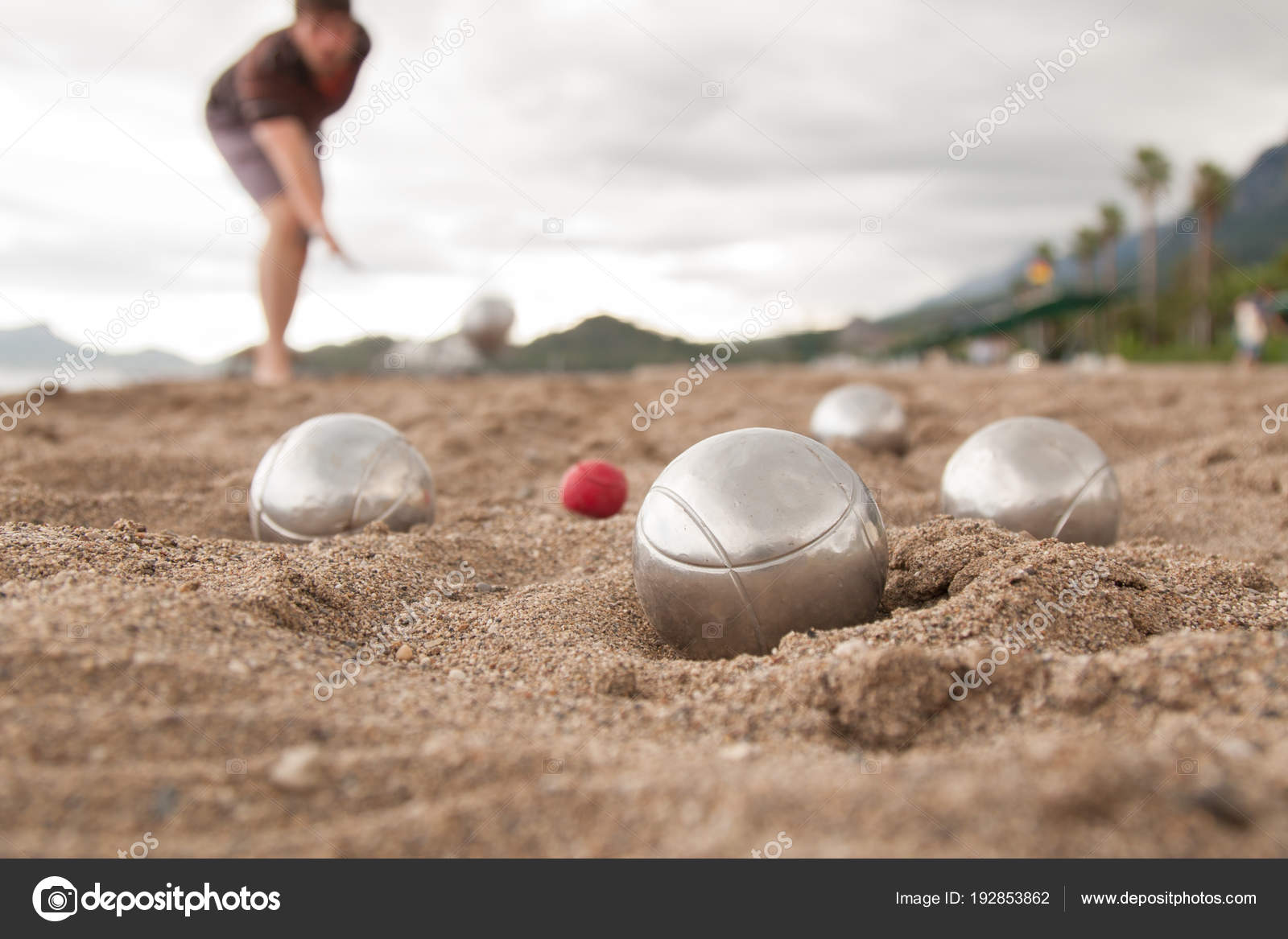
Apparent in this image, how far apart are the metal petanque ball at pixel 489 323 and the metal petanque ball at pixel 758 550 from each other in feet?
79.1

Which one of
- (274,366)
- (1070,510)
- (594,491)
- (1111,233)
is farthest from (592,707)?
(1111,233)

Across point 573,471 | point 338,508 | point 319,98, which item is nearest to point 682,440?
point 573,471

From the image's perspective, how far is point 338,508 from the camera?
4.39 meters

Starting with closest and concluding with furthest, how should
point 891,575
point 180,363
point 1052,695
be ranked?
point 1052,695 → point 891,575 → point 180,363

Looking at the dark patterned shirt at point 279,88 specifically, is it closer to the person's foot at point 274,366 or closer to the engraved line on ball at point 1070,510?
the person's foot at point 274,366

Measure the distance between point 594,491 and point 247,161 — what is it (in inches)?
229

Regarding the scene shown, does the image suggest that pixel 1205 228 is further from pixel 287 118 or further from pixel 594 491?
pixel 594 491

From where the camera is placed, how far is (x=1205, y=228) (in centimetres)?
5003

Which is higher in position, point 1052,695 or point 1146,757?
point 1052,695

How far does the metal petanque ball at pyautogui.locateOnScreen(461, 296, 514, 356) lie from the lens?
1040 inches

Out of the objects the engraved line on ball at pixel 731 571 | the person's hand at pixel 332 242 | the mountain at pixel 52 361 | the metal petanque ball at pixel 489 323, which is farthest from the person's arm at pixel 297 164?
the metal petanque ball at pixel 489 323
